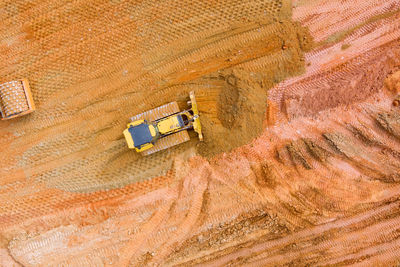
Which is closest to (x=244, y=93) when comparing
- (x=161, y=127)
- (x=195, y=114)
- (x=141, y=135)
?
(x=195, y=114)

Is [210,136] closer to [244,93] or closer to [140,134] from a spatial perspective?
[244,93]

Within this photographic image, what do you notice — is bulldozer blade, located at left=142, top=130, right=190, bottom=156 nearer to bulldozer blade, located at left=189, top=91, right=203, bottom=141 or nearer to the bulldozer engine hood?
bulldozer blade, located at left=189, top=91, right=203, bottom=141

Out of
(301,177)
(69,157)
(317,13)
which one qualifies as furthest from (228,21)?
(69,157)

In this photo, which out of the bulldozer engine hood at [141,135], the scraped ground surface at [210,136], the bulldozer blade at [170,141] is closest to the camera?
the bulldozer engine hood at [141,135]

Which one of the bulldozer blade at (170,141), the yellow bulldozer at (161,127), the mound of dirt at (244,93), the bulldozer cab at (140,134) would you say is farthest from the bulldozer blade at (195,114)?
the bulldozer cab at (140,134)

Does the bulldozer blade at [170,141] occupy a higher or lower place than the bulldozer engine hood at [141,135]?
lower

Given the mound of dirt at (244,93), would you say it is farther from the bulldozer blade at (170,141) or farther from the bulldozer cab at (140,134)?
the bulldozer cab at (140,134)
